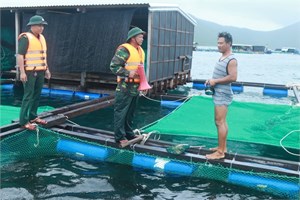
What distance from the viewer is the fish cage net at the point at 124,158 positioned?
560 cm

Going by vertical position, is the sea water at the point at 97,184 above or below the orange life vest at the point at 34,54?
below

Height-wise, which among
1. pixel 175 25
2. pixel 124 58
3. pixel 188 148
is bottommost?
pixel 188 148

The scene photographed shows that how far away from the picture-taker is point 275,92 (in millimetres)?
18688

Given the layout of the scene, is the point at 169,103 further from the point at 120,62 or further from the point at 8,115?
the point at 120,62

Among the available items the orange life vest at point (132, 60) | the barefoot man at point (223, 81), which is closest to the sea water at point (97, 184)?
the barefoot man at point (223, 81)

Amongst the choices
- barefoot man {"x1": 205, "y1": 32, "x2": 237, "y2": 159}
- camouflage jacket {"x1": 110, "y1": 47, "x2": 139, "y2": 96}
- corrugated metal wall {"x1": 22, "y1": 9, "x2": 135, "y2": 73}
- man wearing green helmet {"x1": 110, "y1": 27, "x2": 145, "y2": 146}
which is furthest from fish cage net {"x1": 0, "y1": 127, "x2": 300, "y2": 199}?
corrugated metal wall {"x1": 22, "y1": 9, "x2": 135, "y2": 73}

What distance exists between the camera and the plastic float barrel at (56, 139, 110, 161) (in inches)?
270

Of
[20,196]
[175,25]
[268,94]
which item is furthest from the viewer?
[268,94]

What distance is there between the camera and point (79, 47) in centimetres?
1437

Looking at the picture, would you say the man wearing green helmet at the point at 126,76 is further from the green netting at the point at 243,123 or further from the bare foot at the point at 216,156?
the bare foot at the point at 216,156

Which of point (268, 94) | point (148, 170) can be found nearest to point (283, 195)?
point (148, 170)

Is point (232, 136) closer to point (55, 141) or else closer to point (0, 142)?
point (55, 141)

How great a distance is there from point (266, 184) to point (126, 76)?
3.09 meters

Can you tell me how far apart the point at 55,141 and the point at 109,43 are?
7.38 meters
